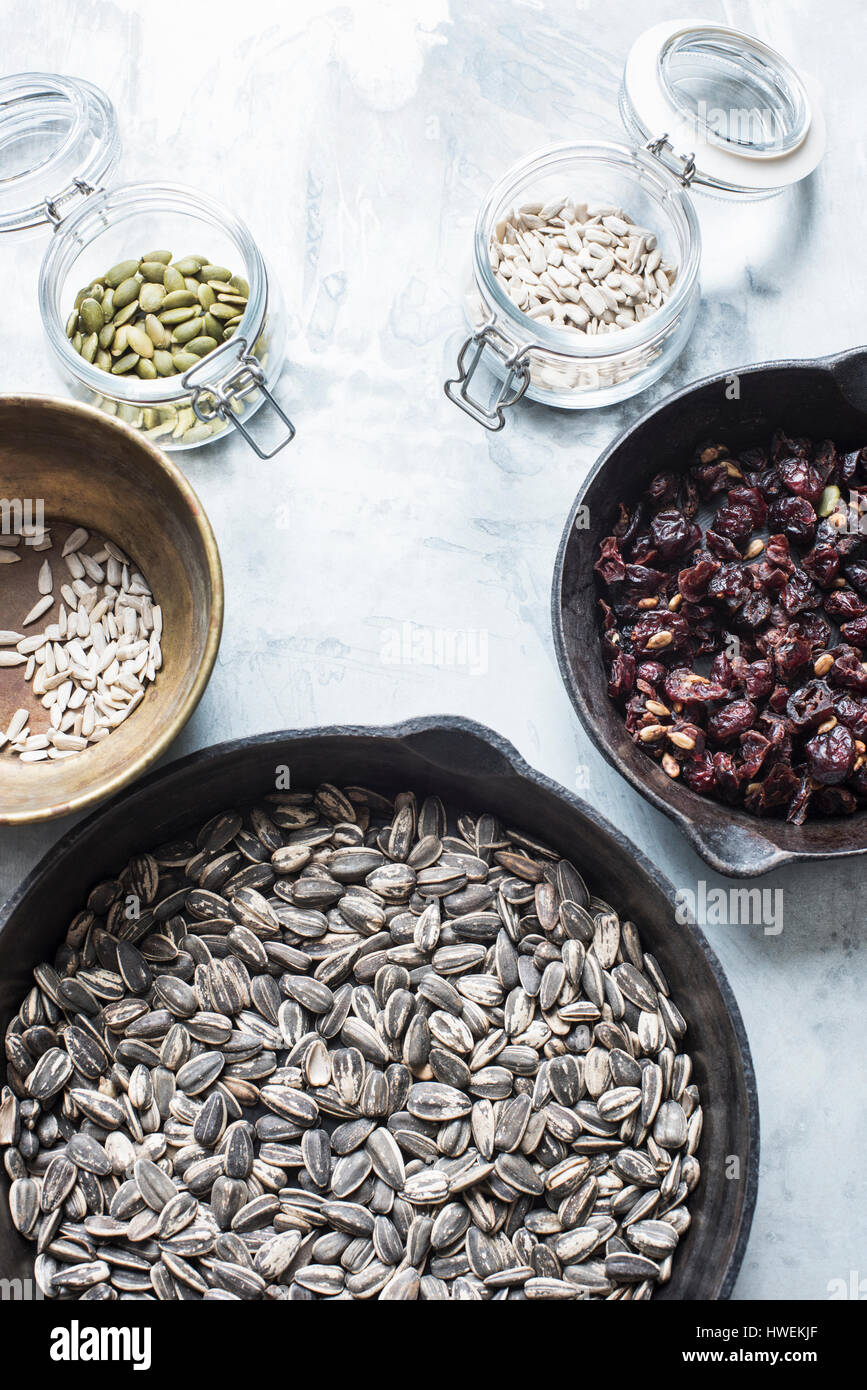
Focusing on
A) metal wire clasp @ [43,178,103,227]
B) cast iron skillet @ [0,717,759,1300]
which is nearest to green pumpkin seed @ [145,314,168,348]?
metal wire clasp @ [43,178,103,227]

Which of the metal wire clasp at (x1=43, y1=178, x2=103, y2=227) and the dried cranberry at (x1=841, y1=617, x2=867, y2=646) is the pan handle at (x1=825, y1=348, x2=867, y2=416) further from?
the metal wire clasp at (x1=43, y1=178, x2=103, y2=227)

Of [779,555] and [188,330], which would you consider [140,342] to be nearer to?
[188,330]

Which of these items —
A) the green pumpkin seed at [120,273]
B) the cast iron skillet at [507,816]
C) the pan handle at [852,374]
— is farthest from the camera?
the green pumpkin seed at [120,273]

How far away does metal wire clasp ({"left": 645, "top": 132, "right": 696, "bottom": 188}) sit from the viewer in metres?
1.29

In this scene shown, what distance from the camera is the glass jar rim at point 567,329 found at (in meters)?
1.24

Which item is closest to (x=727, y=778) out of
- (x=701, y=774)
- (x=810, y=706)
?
(x=701, y=774)

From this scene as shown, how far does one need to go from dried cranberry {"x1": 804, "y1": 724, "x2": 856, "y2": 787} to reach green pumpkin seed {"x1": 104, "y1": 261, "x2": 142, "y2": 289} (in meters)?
1.01

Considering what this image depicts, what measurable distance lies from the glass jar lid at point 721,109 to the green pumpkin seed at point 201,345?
600 millimetres

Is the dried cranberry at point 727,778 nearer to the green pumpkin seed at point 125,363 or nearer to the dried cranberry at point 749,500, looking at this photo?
the dried cranberry at point 749,500

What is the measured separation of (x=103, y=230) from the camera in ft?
4.40

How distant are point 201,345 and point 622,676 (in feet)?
2.14

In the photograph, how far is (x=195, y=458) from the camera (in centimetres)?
134

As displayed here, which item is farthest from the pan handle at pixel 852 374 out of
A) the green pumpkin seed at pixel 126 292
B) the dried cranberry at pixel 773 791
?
the green pumpkin seed at pixel 126 292
